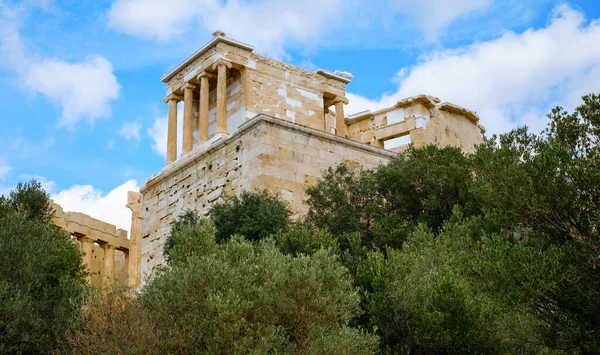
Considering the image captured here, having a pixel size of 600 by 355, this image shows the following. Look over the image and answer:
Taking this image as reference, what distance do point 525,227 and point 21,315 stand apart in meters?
8.39

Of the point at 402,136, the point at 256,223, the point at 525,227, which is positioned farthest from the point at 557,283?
the point at 402,136

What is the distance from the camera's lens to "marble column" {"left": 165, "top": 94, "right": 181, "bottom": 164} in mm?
24078

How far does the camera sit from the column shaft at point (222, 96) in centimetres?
2247

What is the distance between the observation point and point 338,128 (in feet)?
82.4

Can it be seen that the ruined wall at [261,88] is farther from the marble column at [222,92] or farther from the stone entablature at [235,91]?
the marble column at [222,92]

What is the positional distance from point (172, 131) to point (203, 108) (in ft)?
6.51

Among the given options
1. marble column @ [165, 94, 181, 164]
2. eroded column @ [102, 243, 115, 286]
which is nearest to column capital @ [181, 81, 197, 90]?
marble column @ [165, 94, 181, 164]

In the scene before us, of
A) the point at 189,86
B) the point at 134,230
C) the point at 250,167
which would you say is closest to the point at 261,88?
the point at 189,86

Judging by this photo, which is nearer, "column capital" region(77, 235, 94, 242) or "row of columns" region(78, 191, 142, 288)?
"row of columns" region(78, 191, 142, 288)

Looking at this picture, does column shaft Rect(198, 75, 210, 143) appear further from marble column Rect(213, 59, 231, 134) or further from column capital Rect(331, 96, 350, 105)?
column capital Rect(331, 96, 350, 105)

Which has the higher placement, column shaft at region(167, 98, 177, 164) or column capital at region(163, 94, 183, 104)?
column capital at region(163, 94, 183, 104)

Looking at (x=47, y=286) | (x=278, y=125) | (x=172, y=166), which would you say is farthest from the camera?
(x=172, y=166)

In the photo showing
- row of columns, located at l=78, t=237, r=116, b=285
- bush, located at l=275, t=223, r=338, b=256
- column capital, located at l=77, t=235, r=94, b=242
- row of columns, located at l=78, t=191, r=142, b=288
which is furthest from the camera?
column capital, located at l=77, t=235, r=94, b=242

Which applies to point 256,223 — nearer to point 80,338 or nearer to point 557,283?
point 80,338
